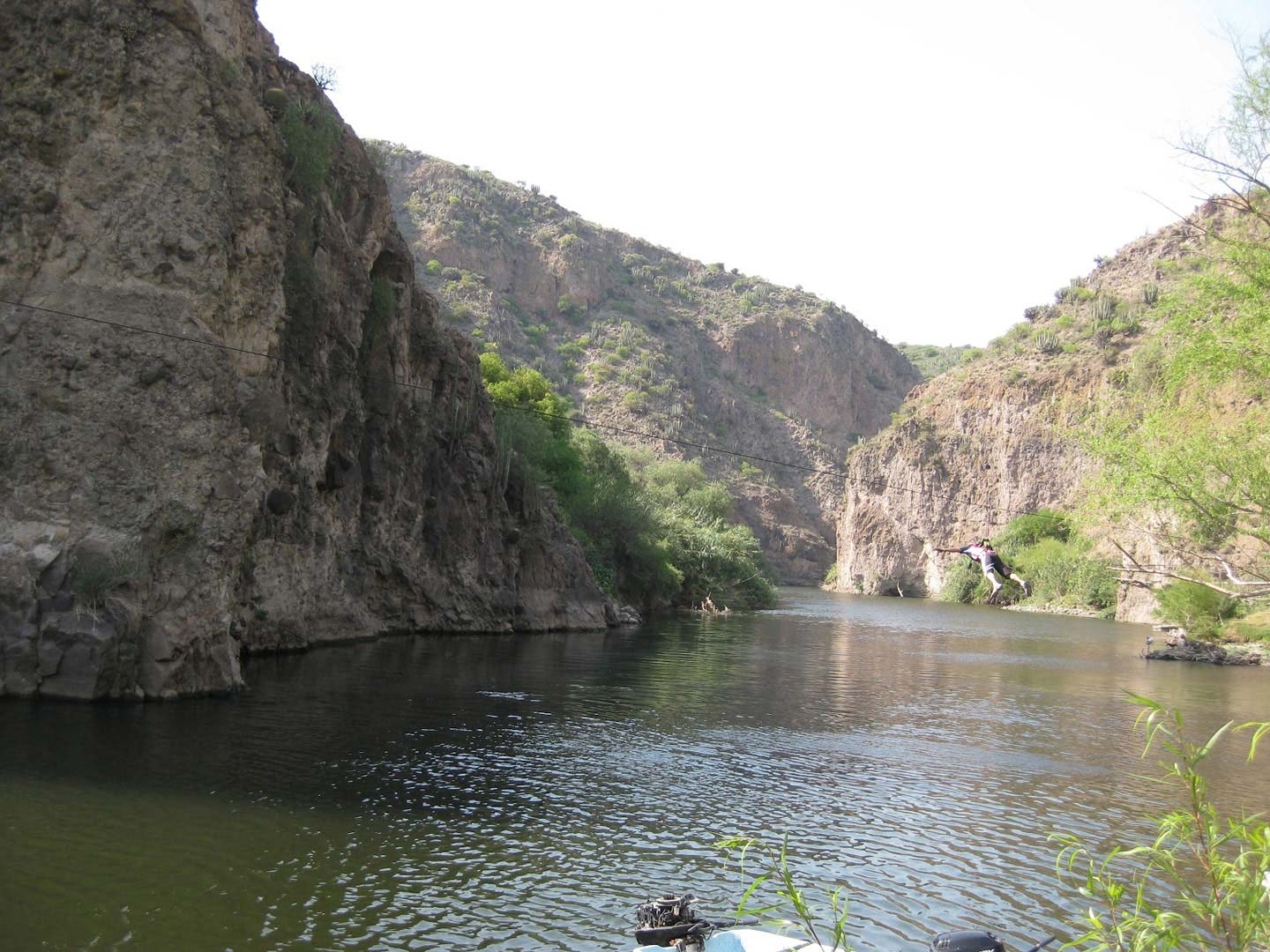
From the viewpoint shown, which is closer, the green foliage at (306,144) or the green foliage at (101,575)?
the green foliage at (101,575)

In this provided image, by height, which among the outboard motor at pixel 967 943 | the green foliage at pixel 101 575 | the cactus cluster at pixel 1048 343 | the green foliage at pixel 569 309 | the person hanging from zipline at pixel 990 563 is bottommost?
the outboard motor at pixel 967 943

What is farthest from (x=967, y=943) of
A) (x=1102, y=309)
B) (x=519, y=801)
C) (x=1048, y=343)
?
(x=1048, y=343)

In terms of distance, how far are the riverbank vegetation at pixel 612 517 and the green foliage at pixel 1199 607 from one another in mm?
23912

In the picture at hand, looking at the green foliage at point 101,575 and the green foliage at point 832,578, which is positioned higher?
the green foliage at point 101,575

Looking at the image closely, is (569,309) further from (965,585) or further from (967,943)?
(967,943)

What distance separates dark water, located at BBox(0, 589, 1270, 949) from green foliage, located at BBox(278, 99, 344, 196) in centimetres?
1321

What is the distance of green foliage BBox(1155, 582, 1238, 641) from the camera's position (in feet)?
A: 157

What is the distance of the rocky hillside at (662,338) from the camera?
387 ft

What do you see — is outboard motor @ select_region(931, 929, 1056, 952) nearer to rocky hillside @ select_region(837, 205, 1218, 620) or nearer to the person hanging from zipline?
the person hanging from zipline

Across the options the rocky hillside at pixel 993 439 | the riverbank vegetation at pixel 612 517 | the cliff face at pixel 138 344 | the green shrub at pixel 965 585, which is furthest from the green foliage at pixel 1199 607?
the rocky hillside at pixel 993 439

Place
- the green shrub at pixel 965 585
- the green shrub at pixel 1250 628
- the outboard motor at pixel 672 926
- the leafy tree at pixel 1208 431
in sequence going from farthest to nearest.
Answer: the green shrub at pixel 965 585, the green shrub at pixel 1250 628, the leafy tree at pixel 1208 431, the outboard motor at pixel 672 926

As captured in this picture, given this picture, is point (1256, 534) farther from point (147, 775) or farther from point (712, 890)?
point (147, 775)

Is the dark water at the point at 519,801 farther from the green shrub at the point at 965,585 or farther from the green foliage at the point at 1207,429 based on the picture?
the green shrub at the point at 965,585

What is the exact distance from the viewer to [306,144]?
99.5 ft
